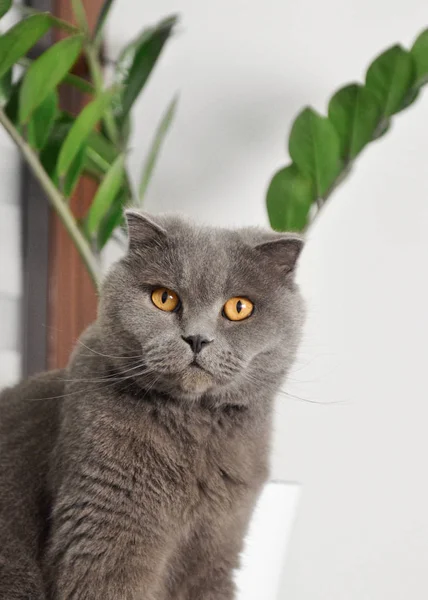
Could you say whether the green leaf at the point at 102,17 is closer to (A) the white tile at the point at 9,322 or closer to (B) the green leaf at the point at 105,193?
(B) the green leaf at the point at 105,193

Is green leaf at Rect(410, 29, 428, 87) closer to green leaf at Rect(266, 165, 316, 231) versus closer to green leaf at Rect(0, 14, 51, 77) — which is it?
green leaf at Rect(266, 165, 316, 231)

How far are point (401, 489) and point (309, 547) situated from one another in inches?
10.5

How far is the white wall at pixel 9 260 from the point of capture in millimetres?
1805

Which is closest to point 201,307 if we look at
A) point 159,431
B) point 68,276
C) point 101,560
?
point 159,431

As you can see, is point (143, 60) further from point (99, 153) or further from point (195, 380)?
point (195, 380)

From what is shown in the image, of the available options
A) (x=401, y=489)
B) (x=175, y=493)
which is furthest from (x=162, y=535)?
(x=401, y=489)

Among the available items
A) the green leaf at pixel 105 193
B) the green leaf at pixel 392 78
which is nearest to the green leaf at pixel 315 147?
the green leaf at pixel 392 78

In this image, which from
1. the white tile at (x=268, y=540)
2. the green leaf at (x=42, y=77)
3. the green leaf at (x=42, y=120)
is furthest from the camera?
the green leaf at (x=42, y=120)

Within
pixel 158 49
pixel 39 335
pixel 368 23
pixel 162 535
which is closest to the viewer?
pixel 162 535

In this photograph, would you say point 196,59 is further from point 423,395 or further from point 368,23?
point 423,395

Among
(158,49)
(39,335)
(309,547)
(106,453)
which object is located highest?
(158,49)

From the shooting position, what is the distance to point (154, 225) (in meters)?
0.93

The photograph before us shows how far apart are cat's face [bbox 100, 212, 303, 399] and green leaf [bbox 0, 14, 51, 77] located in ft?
1.72

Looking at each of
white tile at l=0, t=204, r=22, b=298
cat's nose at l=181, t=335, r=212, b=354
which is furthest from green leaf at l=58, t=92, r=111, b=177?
cat's nose at l=181, t=335, r=212, b=354
